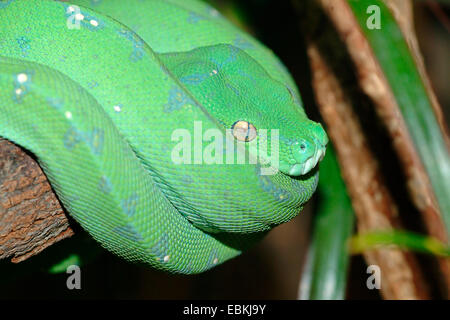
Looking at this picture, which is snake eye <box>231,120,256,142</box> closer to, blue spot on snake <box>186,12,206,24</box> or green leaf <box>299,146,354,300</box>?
blue spot on snake <box>186,12,206,24</box>

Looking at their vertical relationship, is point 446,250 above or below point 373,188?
below

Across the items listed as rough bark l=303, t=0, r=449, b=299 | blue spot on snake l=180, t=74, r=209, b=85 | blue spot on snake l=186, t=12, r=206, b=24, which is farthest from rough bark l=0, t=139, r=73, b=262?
rough bark l=303, t=0, r=449, b=299

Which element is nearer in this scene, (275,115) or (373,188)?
(275,115)

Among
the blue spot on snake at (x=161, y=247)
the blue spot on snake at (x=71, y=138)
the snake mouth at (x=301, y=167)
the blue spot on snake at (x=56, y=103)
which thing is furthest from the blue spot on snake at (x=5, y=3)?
the snake mouth at (x=301, y=167)

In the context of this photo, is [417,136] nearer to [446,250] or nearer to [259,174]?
[446,250]

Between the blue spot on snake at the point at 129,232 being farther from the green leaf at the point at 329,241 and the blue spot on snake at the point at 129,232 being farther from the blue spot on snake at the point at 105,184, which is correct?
the green leaf at the point at 329,241

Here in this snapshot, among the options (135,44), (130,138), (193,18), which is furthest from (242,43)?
(130,138)

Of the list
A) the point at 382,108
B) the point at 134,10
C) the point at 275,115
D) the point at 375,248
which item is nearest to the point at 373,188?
the point at 375,248
